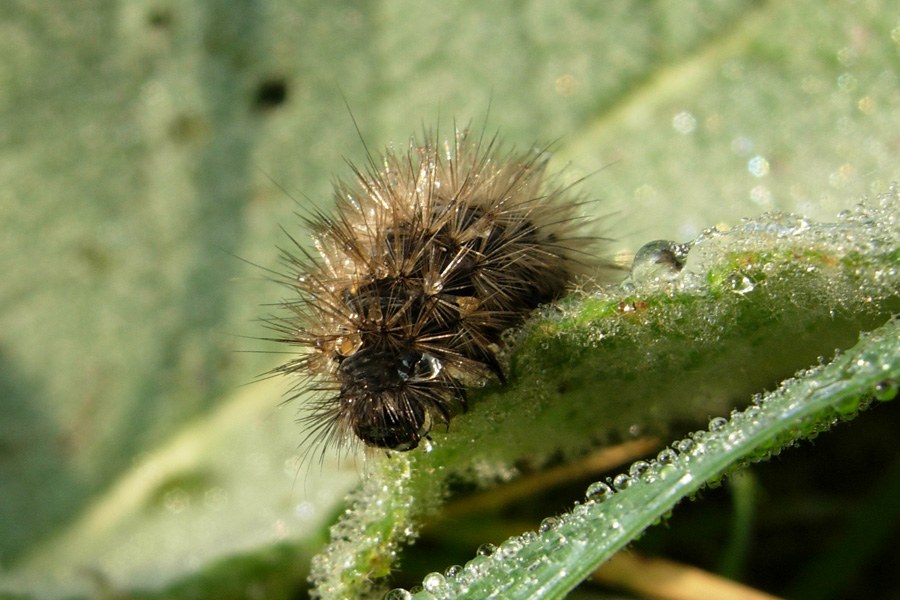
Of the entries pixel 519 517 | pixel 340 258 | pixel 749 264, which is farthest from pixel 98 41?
pixel 749 264

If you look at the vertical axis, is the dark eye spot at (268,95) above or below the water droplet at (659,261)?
above

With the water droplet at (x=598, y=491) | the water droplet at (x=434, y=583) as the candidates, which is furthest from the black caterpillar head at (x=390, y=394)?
the water droplet at (x=598, y=491)

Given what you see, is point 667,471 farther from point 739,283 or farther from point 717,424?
point 739,283

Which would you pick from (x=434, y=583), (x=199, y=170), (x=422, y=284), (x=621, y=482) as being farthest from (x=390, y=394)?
(x=199, y=170)

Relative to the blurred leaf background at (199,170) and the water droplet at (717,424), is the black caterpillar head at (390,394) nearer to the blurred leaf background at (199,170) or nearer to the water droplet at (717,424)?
the water droplet at (717,424)

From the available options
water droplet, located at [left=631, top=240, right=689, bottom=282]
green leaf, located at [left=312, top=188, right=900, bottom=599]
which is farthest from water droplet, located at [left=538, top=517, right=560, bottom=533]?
water droplet, located at [left=631, top=240, right=689, bottom=282]

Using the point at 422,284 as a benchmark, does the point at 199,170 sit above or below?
above

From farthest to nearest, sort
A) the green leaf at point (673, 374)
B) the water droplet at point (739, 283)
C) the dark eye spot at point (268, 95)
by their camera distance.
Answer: the dark eye spot at point (268, 95), the water droplet at point (739, 283), the green leaf at point (673, 374)
